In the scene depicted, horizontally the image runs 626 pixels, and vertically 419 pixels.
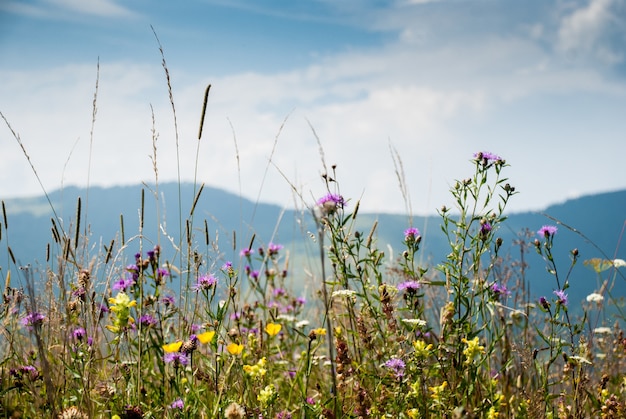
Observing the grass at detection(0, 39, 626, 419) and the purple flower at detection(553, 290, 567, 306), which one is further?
the purple flower at detection(553, 290, 567, 306)

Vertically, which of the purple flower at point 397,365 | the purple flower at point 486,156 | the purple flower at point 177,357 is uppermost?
the purple flower at point 486,156

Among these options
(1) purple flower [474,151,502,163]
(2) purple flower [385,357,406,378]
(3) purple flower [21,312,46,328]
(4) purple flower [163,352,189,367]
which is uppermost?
(1) purple flower [474,151,502,163]

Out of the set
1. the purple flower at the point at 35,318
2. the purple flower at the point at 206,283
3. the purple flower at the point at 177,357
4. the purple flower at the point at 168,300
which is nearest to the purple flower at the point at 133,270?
the purple flower at the point at 168,300

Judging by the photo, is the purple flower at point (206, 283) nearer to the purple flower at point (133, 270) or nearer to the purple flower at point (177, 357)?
the purple flower at point (177, 357)

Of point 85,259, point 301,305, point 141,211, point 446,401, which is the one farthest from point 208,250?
point 301,305

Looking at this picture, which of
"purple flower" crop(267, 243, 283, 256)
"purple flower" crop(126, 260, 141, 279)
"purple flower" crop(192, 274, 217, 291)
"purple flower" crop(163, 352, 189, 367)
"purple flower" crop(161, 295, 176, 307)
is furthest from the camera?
"purple flower" crop(267, 243, 283, 256)

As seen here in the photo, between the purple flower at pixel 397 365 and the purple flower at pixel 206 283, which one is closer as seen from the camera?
the purple flower at pixel 397 365

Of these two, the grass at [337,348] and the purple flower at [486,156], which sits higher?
the purple flower at [486,156]

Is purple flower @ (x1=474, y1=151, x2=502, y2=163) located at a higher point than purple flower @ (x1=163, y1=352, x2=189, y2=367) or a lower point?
higher

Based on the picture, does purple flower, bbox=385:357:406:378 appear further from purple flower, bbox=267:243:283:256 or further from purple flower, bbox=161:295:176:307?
purple flower, bbox=267:243:283:256

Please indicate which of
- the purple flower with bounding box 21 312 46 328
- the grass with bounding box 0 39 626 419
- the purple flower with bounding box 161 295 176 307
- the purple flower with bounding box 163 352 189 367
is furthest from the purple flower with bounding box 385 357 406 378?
the purple flower with bounding box 161 295 176 307

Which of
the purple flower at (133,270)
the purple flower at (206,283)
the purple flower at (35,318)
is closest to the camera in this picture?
the purple flower at (35,318)

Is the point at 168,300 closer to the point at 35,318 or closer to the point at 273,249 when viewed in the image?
the point at 273,249

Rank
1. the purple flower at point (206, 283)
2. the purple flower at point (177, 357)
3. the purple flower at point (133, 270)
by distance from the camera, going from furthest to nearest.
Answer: the purple flower at point (133, 270) < the purple flower at point (206, 283) < the purple flower at point (177, 357)
